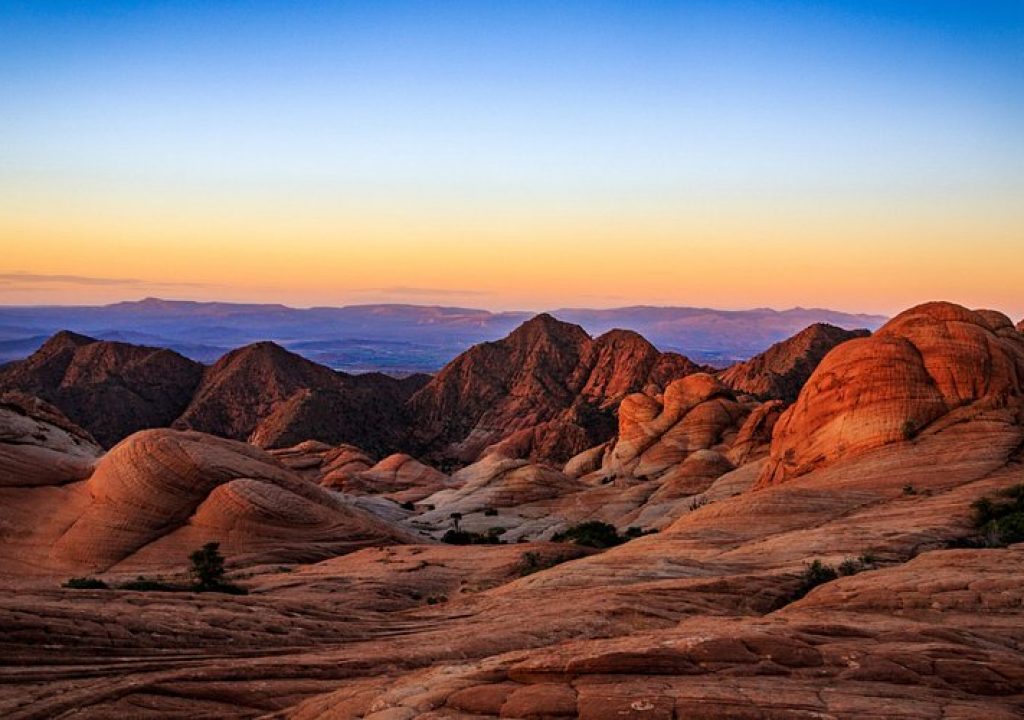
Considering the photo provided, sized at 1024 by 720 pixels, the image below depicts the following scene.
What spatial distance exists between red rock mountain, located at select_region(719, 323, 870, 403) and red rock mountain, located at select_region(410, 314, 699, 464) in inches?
615

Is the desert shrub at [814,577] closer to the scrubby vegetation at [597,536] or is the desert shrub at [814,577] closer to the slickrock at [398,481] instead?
the scrubby vegetation at [597,536]

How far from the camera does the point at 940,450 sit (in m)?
39.4

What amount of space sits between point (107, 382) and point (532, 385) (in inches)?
3110

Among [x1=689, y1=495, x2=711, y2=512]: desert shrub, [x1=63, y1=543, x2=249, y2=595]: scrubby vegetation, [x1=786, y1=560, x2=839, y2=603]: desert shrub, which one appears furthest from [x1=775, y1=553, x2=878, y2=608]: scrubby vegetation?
[x1=689, y1=495, x2=711, y2=512]: desert shrub

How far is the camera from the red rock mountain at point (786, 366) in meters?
131

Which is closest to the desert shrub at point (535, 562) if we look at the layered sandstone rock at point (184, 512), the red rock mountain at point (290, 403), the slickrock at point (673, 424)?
the layered sandstone rock at point (184, 512)

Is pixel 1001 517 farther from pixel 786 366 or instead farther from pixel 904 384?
pixel 786 366

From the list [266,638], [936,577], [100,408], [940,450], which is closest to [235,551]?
[266,638]

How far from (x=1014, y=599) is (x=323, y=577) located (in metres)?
22.9

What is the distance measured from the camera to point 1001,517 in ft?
93.6

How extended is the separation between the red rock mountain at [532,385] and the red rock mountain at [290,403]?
826cm

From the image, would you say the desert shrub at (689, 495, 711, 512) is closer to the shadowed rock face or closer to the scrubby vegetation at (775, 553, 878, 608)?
the shadowed rock face

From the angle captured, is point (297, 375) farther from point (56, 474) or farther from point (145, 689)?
point (145, 689)

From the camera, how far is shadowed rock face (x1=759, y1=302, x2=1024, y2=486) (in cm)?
4216
